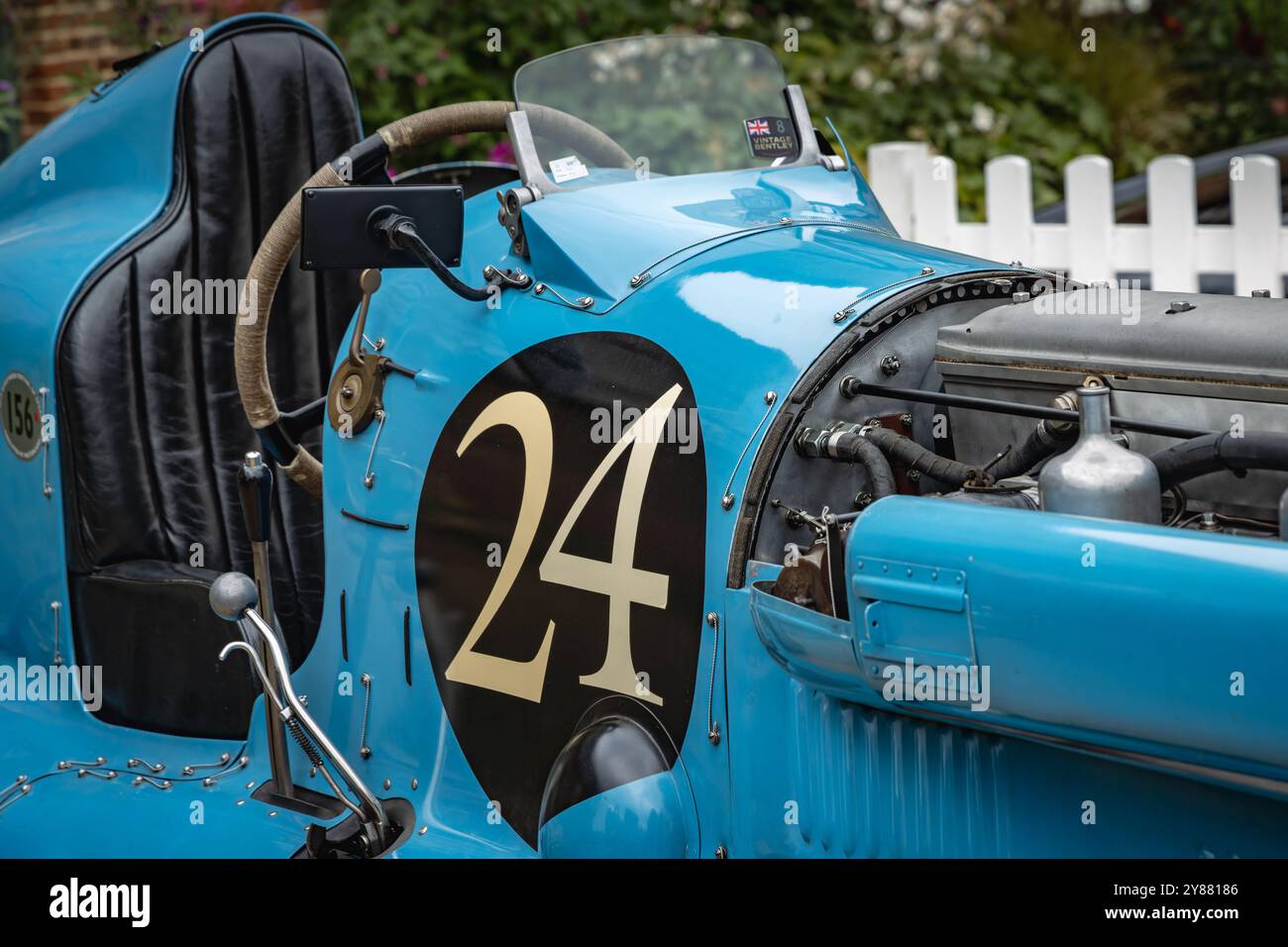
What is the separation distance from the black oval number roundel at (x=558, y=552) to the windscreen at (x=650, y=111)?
1.62 feet

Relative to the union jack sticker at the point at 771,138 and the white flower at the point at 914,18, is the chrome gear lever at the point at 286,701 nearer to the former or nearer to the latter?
the union jack sticker at the point at 771,138

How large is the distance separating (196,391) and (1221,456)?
90.6 inches

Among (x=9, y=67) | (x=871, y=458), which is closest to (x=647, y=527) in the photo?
(x=871, y=458)

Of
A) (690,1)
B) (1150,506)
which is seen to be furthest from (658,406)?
(690,1)

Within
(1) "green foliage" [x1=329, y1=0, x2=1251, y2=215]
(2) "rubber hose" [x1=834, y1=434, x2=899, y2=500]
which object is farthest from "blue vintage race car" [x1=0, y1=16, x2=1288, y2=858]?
(1) "green foliage" [x1=329, y1=0, x2=1251, y2=215]

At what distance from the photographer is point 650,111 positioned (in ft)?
8.27

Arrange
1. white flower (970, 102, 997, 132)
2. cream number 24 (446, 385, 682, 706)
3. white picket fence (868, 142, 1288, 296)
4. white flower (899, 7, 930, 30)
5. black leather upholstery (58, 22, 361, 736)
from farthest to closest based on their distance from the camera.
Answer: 1. white flower (899, 7, 930, 30)
2. white flower (970, 102, 997, 132)
3. white picket fence (868, 142, 1288, 296)
4. black leather upholstery (58, 22, 361, 736)
5. cream number 24 (446, 385, 682, 706)

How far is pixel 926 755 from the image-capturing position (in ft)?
5.66

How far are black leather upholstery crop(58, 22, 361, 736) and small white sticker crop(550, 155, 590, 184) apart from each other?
1.09m

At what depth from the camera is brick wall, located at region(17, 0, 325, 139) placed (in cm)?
679

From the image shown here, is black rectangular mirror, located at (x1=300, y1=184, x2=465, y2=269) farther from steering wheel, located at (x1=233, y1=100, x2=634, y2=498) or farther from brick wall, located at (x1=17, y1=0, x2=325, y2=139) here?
brick wall, located at (x1=17, y1=0, x2=325, y2=139)

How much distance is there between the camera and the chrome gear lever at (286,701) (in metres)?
2.19
